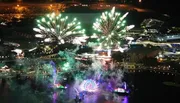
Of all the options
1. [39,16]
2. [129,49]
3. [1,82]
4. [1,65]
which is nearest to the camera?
[1,82]

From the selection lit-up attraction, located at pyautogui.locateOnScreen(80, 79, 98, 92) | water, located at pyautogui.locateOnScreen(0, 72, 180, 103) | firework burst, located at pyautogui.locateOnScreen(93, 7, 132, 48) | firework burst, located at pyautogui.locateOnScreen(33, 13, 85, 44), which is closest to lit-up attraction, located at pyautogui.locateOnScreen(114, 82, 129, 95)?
water, located at pyautogui.locateOnScreen(0, 72, 180, 103)

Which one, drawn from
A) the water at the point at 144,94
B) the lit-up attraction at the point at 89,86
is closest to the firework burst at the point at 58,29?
the lit-up attraction at the point at 89,86

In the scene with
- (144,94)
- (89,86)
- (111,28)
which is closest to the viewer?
(144,94)

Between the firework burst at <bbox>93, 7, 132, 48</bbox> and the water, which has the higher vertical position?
the firework burst at <bbox>93, 7, 132, 48</bbox>

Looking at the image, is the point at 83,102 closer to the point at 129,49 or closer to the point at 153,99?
the point at 153,99

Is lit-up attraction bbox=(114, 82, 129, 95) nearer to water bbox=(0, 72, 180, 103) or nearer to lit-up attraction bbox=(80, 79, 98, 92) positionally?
water bbox=(0, 72, 180, 103)

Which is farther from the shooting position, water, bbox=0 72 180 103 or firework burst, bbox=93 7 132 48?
firework burst, bbox=93 7 132 48

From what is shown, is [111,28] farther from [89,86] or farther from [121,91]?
[121,91]

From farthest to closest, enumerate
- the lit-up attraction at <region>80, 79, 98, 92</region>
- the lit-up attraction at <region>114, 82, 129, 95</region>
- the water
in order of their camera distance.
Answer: the lit-up attraction at <region>80, 79, 98, 92</region> → the lit-up attraction at <region>114, 82, 129, 95</region> → the water

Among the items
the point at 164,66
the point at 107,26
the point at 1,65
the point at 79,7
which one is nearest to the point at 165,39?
the point at 164,66

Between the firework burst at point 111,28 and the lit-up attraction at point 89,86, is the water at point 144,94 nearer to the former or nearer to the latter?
the lit-up attraction at point 89,86

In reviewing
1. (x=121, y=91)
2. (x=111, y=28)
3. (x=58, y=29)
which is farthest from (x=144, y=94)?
(x=58, y=29)
